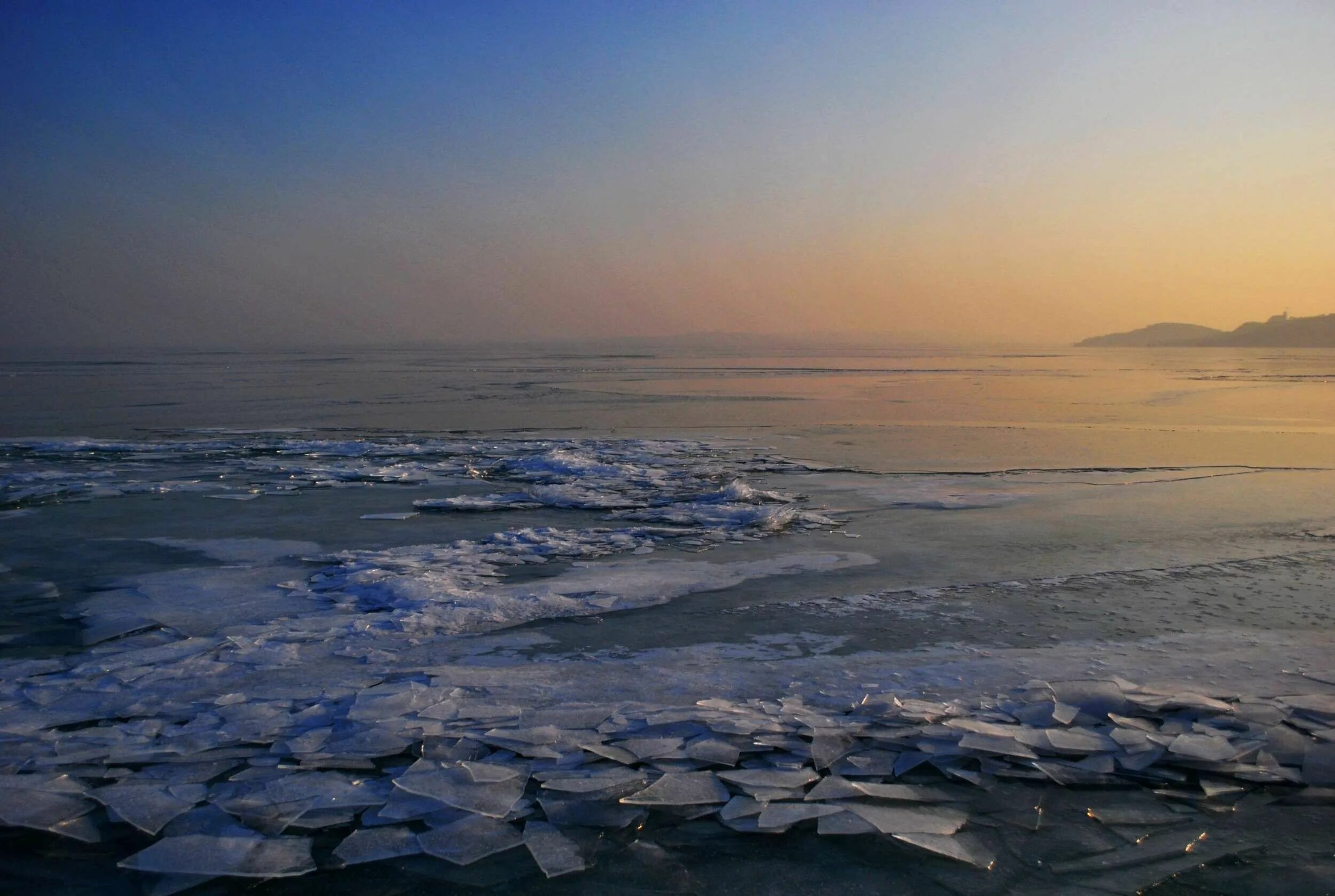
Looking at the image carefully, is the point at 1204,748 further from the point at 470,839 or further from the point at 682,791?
the point at 470,839

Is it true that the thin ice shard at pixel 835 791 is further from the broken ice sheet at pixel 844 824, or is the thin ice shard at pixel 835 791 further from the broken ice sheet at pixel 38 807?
the broken ice sheet at pixel 38 807

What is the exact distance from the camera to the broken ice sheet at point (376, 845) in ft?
7.99

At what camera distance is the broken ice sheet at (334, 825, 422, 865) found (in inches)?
95.9

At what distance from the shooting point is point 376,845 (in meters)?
2.48

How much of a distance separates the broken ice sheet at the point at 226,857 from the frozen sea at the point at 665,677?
0.01 m

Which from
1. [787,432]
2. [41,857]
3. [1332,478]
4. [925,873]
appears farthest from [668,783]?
[787,432]

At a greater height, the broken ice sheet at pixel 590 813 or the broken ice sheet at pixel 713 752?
the broken ice sheet at pixel 713 752

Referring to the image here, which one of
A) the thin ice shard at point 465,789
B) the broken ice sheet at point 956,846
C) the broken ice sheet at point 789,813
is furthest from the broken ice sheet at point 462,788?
the broken ice sheet at point 956,846

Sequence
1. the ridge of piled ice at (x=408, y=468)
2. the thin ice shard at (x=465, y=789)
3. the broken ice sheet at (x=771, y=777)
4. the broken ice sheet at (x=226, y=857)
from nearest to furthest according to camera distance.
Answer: the broken ice sheet at (x=226, y=857) < the thin ice shard at (x=465, y=789) < the broken ice sheet at (x=771, y=777) < the ridge of piled ice at (x=408, y=468)

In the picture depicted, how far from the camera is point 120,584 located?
511cm

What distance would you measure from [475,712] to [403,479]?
226 inches

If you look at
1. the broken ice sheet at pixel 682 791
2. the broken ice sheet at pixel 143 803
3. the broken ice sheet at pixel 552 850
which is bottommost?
the broken ice sheet at pixel 143 803

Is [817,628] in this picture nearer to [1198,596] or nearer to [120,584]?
[1198,596]

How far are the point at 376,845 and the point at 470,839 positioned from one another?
25cm
